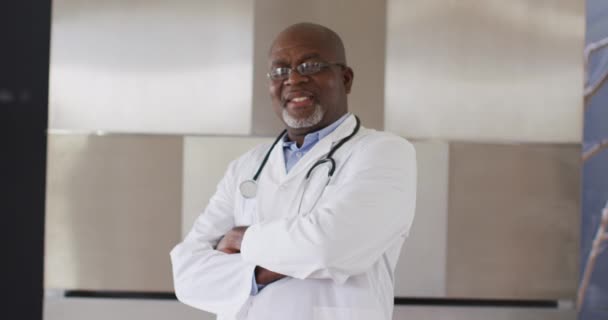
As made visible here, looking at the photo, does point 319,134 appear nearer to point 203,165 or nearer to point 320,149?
point 320,149

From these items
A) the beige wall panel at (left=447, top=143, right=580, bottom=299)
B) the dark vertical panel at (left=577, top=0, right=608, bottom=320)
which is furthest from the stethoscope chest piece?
the dark vertical panel at (left=577, top=0, right=608, bottom=320)

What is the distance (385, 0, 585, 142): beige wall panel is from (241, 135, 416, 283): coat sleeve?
1068mm

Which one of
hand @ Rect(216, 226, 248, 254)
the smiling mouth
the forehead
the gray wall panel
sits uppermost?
the forehead

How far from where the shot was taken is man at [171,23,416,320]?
1456 mm

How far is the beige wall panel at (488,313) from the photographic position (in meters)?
2.59

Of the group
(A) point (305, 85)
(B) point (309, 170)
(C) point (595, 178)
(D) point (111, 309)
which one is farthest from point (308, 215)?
(C) point (595, 178)

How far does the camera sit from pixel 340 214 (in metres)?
1.44

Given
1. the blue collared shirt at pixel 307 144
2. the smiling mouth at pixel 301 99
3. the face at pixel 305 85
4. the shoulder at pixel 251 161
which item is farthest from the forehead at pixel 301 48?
the shoulder at pixel 251 161

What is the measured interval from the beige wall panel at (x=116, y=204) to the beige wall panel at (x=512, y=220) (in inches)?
49.6

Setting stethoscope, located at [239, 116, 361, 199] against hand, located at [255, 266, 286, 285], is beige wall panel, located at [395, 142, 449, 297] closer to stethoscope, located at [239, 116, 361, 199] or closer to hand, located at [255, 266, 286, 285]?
stethoscope, located at [239, 116, 361, 199]

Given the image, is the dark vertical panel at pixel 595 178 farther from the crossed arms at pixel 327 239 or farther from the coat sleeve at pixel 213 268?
the coat sleeve at pixel 213 268

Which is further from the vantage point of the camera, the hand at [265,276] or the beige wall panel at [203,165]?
the beige wall panel at [203,165]

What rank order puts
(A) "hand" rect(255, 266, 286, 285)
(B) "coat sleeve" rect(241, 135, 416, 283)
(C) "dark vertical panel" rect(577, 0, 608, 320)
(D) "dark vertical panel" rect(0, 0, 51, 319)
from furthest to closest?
1. (D) "dark vertical panel" rect(0, 0, 51, 319)
2. (C) "dark vertical panel" rect(577, 0, 608, 320)
3. (A) "hand" rect(255, 266, 286, 285)
4. (B) "coat sleeve" rect(241, 135, 416, 283)

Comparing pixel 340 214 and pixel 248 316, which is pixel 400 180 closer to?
pixel 340 214
